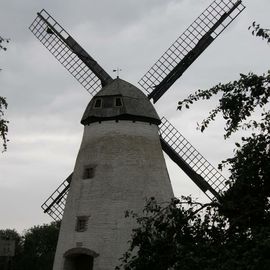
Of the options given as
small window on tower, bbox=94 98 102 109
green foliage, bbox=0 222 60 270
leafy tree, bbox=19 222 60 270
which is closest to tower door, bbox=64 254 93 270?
small window on tower, bbox=94 98 102 109

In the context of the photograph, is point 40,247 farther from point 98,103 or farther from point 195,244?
point 195,244

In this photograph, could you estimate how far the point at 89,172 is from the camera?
21344 mm

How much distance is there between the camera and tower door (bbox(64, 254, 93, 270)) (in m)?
20.9

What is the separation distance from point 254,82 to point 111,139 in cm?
1171

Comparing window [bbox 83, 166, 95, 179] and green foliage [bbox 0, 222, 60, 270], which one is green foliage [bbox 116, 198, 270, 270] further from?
green foliage [bbox 0, 222, 60, 270]

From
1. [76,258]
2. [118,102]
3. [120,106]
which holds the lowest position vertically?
[76,258]

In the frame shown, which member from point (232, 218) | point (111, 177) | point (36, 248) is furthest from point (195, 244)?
point (36, 248)

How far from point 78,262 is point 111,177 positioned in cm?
443

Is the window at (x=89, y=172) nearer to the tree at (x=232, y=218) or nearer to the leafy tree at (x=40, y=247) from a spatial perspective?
the tree at (x=232, y=218)

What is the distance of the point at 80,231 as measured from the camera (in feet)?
67.3

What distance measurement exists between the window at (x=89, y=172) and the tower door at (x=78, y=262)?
10.1 ft

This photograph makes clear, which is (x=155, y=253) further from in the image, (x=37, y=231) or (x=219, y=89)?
(x=37, y=231)

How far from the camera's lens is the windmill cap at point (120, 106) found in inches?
853

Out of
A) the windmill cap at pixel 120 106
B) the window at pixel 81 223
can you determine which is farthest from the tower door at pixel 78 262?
the windmill cap at pixel 120 106
